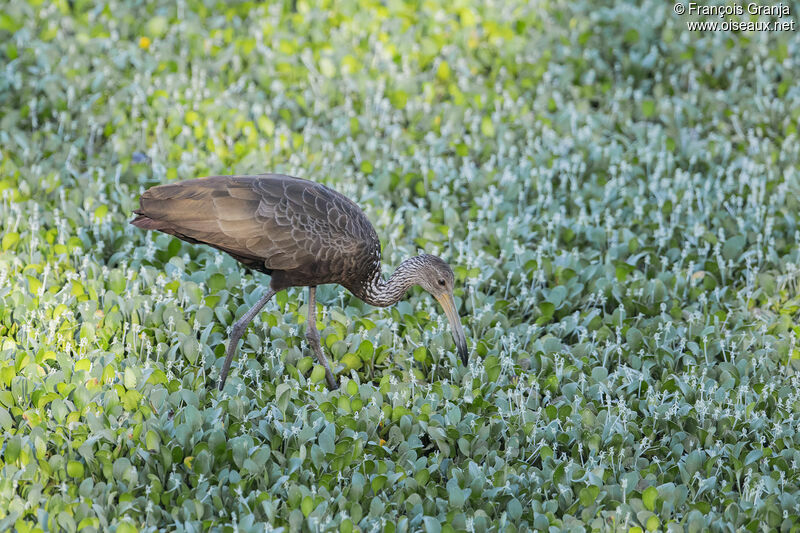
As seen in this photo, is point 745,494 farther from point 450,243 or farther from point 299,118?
point 299,118

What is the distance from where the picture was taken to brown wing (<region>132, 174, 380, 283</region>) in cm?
545

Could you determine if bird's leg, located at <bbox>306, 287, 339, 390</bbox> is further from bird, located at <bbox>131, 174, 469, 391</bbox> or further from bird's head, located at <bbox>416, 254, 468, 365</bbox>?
bird's head, located at <bbox>416, 254, 468, 365</bbox>

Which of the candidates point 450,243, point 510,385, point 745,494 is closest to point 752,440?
point 745,494

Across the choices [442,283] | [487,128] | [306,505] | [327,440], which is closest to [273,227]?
[442,283]

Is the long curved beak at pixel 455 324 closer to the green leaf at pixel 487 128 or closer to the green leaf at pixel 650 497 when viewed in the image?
the green leaf at pixel 650 497

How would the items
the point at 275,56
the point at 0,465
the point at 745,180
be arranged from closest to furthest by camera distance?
the point at 0,465 → the point at 745,180 → the point at 275,56

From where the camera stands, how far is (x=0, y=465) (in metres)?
4.83

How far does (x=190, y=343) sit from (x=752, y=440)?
10.8 ft

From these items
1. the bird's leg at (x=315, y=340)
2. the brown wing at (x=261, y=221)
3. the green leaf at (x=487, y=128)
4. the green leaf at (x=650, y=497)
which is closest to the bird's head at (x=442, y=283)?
the brown wing at (x=261, y=221)

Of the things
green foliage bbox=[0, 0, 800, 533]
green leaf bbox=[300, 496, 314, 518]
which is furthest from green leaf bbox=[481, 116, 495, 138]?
green leaf bbox=[300, 496, 314, 518]

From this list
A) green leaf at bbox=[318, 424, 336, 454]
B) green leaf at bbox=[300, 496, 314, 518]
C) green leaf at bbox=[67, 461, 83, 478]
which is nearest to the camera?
green leaf at bbox=[300, 496, 314, 518]

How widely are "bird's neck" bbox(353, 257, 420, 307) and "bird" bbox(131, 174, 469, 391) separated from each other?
0.27 ft

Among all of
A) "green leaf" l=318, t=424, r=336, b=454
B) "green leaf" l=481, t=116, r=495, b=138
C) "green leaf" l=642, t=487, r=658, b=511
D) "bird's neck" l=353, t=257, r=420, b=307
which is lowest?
"green leaf" l=642, t=487, r=658, b=511

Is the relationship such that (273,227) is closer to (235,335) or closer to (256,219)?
(256,219)
